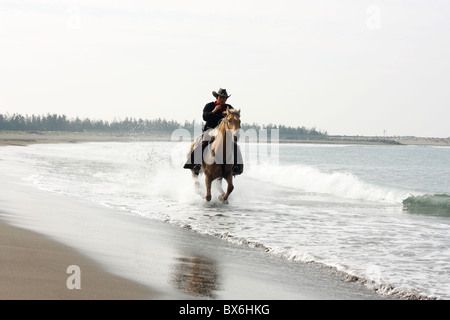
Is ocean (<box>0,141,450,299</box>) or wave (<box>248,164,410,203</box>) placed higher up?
ocean (<box>0,141,450,299</box>)

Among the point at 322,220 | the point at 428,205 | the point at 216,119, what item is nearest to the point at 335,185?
the point at 428,205

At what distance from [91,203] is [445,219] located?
872cm

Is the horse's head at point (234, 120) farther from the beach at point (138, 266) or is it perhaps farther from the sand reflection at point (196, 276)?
the sand reflection at point (196, 276)

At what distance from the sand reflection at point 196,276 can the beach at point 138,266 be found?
0.04 ft

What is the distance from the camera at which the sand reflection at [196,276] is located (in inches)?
231

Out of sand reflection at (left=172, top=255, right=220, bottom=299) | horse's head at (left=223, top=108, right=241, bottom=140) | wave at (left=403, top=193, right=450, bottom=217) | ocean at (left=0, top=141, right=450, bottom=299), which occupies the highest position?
horse's head at (left=223, top=108, right=241, bottom=140)

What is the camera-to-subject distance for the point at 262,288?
246 inches

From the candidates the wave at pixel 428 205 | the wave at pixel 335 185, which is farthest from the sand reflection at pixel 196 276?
the wave at pixel 335 185

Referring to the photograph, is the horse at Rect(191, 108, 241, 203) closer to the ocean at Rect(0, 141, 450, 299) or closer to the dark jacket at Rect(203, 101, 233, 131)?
the dark jacket at Rect(203, 101, 233, 131)

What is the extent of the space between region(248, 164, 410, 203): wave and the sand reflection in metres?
13.4

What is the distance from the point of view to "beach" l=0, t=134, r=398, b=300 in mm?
5445
